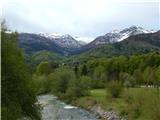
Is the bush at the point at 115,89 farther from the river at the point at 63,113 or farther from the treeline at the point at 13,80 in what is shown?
the treeline at the point at 13,80

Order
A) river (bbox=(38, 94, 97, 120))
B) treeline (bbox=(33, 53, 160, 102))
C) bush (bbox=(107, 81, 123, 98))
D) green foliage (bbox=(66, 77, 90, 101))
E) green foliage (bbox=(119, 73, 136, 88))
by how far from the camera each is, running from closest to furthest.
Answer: river (bbox=(38, 94, 97, 120)), bush (bbox=(107, 81, 123, 98)), green foliage (bbox=(66, 77, 90, 101)), treeline (bbox=(33, 53, 160, 102)), green foliage (bbox=(119, 73, 136, 88))

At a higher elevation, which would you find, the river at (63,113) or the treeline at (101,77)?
the treeline at (101,77)

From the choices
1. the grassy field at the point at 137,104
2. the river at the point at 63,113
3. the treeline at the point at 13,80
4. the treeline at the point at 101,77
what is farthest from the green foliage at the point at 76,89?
the treeline at the point at 13,80

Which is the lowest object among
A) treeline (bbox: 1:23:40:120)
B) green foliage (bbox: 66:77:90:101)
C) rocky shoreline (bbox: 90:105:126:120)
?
rocky shoreline (bbox: 90:105:126:120)

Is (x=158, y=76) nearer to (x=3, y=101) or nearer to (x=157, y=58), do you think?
(x=157, y=58)

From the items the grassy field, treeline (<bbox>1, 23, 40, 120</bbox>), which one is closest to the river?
the grassy field

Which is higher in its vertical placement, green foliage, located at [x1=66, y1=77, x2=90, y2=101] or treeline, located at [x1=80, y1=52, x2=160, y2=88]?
treeline, located at [x1=80, y1=52, x2=160, y2=88]

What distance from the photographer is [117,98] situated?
76375mm

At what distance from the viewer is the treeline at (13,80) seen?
2297 cm

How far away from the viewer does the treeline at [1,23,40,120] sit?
2297cm

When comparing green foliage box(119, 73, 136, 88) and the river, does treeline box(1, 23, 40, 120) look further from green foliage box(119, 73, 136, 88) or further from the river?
green foliage box(119, 73, 136, 88)

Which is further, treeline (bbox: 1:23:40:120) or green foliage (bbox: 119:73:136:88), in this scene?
green foliage (bbox: 119:73:136:88)

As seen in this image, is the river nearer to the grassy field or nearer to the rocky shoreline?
the rocky shoreline

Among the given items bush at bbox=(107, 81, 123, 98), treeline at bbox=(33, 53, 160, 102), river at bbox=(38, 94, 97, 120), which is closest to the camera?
river at bbox=(38, 94, 97, 120)
